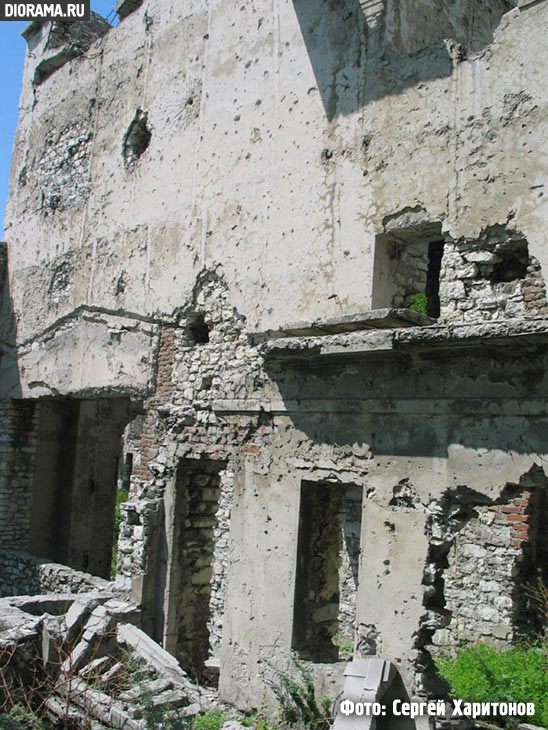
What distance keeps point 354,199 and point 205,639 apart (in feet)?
16.2

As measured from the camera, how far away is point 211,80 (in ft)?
25.8

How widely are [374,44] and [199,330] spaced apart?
3504 mm

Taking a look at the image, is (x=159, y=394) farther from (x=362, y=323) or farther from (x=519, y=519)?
(x=519, y=519)

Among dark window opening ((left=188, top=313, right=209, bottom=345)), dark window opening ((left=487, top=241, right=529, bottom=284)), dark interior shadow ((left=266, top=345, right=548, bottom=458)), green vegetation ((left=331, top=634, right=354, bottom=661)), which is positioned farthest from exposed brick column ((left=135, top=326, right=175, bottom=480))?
dark window opening ((left=487, top=241, right=529, bottom=284))

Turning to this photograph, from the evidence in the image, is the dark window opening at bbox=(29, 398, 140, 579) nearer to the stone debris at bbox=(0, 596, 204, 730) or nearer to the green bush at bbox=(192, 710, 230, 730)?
the stone debris at bbox=(0, 596, 204, 730)

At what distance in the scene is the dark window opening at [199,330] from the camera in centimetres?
792

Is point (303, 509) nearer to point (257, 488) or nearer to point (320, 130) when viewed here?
point (257, 488)

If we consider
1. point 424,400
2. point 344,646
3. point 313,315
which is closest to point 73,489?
point 344,646

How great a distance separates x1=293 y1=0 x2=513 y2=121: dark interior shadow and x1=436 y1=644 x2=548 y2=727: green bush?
517 centimetres

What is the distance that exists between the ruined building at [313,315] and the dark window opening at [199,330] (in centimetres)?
7

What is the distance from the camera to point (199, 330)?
799 centimetres

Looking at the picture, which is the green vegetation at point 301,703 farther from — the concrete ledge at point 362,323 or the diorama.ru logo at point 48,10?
the diorama.ru logo at point 48,10

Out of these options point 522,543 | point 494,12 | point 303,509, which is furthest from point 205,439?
point 494,12

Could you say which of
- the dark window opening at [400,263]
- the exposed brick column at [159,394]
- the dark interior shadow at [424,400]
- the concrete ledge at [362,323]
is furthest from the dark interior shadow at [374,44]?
the exposed brick column at [159,394]
